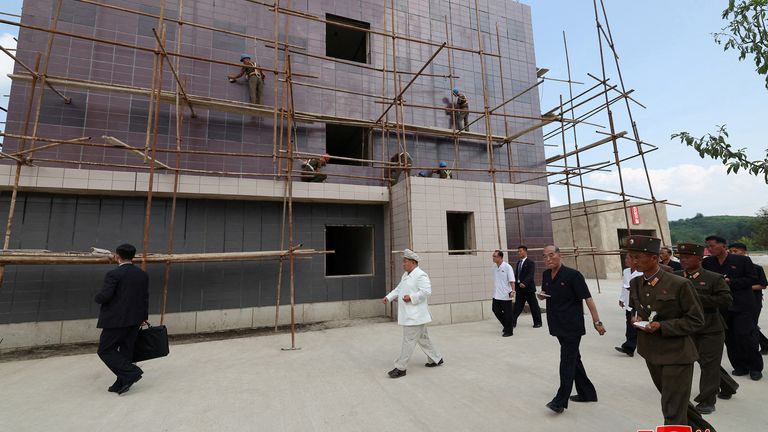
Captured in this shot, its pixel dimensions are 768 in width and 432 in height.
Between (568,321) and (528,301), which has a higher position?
(568,321)

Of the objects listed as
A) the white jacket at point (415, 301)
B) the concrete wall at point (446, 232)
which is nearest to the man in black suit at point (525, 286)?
the concrete wall at point (446, 232)

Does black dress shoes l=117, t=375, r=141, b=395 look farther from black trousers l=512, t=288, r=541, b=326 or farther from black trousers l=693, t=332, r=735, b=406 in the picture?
black trousers l=512, t=288, r=541, b=326

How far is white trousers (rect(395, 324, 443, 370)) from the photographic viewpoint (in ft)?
15.1

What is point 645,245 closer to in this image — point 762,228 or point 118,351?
point 118,351

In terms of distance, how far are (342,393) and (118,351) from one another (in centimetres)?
289

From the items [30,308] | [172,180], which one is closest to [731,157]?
[172,180]

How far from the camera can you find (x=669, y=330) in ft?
8.13

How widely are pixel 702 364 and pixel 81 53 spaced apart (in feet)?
40.0

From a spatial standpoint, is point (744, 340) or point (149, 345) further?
point (149, 345)

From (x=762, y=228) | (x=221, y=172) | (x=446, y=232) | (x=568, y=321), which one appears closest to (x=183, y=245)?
(x=221, y=172)

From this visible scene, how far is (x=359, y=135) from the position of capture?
418 inches

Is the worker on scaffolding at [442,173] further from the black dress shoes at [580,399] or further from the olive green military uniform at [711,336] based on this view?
the black dress shoes at [580,399]

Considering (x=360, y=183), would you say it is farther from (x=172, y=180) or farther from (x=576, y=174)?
(x=576, y=174)

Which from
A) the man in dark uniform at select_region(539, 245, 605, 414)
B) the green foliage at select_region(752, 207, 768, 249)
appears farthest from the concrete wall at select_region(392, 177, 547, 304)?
the green foliage at select_region(752, 207, 768, 249)
